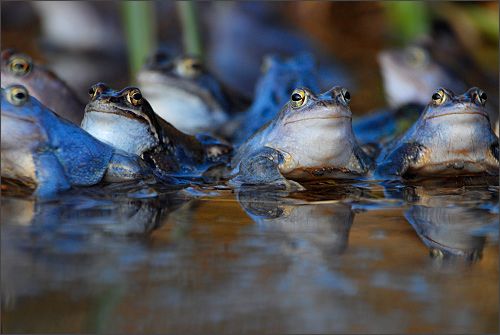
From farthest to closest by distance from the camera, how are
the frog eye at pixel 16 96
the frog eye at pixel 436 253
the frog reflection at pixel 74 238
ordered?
the frog eye at pixel 16 96 → the frog eye at pixel 436 253 → the frog reflection at pixel 74 238

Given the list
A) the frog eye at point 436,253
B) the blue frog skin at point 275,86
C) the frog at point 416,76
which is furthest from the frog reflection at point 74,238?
the frog at point 416,76

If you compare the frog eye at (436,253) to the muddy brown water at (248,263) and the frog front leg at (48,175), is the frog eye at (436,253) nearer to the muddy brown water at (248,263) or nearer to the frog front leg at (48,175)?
the muddy brown water at (248,263)

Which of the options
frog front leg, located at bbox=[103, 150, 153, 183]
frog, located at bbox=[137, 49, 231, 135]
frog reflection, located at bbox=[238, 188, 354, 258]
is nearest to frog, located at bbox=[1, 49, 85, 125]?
frog, located at bbox=[137, 49, 231, 135]

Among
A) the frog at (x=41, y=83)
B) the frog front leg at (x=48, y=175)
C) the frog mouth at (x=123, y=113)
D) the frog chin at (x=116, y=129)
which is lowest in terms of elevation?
the frog front leg at (x=48, y=175)

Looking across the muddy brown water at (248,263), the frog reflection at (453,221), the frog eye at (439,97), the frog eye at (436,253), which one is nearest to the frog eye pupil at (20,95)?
the muddy brown water at (248,263)

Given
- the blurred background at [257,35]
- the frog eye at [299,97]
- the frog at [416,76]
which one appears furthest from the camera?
A: the blurred background at [257,35]

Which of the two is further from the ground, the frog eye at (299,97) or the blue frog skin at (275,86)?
the blue frog skin at (275,86)

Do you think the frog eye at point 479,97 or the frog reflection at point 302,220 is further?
the frog eye at point 479,97

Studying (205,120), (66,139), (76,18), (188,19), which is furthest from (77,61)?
(66,139)
